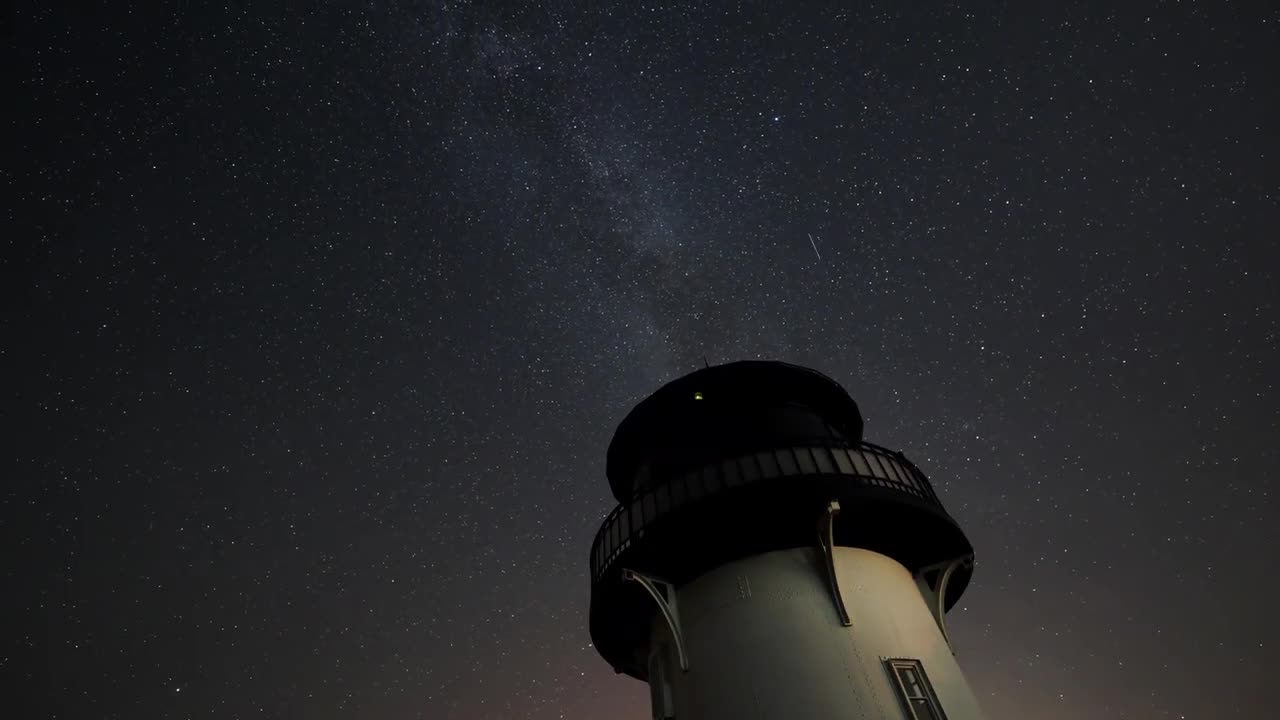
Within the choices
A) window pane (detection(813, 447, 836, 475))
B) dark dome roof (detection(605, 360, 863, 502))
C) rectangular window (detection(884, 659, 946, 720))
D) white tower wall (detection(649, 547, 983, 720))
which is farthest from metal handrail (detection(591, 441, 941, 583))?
rectangular window (detection(884, 659, 946, 720))

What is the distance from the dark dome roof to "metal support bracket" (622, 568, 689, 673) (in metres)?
3.63

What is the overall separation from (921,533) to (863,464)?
1810 mm

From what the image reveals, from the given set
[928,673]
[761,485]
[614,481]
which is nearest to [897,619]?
[928,673]

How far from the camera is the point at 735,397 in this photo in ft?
48.6

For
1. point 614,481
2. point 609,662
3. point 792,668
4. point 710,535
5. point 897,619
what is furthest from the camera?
point 614,481

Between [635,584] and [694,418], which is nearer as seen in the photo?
[635,584]

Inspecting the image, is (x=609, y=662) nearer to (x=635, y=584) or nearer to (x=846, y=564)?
(x=635, y=584)

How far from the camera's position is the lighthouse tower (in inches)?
404

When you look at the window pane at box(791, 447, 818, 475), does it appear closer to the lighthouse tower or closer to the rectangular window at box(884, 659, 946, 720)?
the lighthouse tower

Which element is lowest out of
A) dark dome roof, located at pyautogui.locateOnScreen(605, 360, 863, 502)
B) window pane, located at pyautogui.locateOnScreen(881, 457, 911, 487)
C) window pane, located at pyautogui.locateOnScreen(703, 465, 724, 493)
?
window pane, located at pyautogui.locateOnScreen(881, 457, 911, 487)

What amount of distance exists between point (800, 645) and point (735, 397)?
5691mm

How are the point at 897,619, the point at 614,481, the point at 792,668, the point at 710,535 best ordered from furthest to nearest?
the point at 614,481 < the point at 710,535 < the point at 897,619 < the point at 792,668

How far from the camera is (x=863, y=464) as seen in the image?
12.1 meters

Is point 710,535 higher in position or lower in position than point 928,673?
higher
